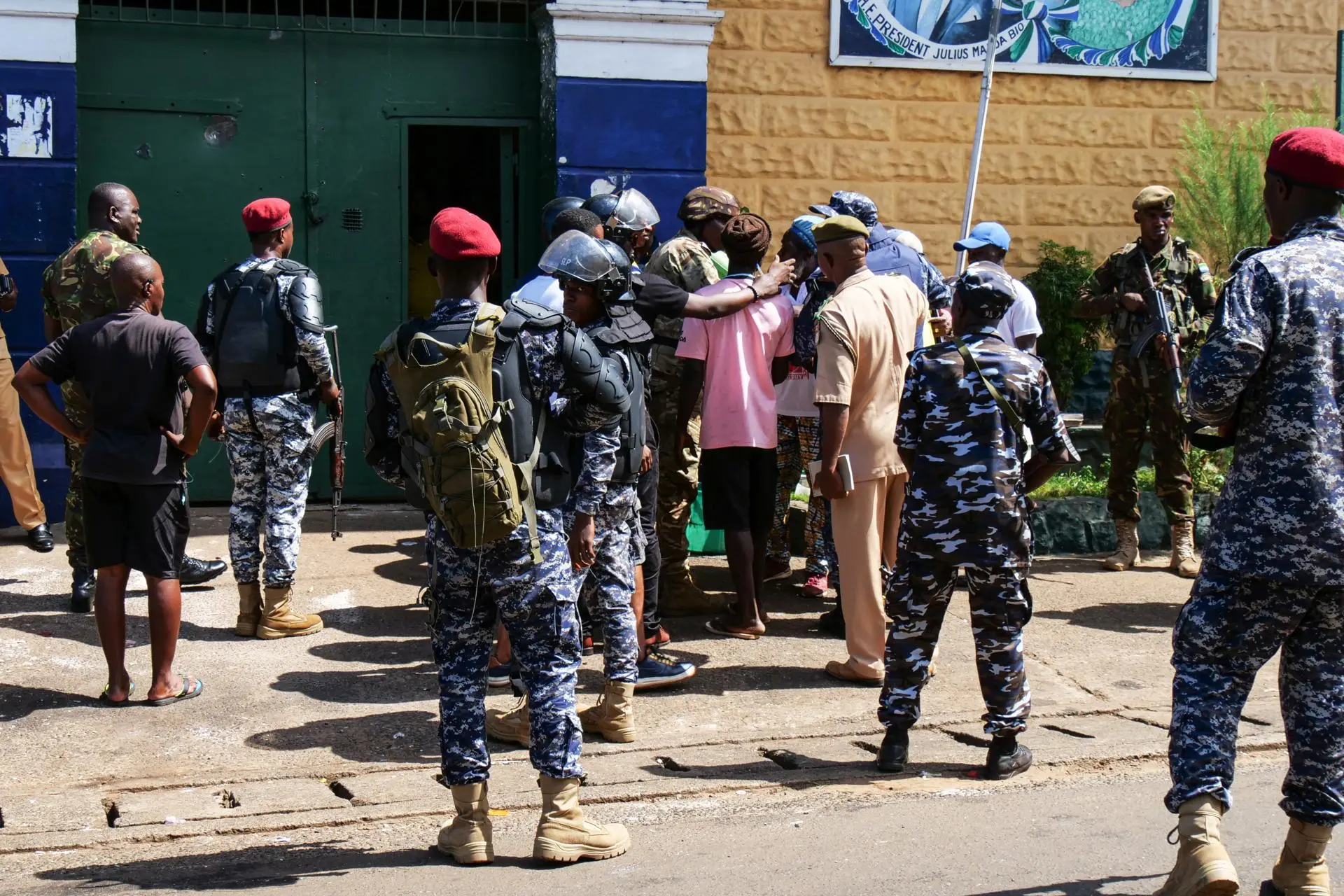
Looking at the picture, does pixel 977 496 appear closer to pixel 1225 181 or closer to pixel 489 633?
pixel 489 633

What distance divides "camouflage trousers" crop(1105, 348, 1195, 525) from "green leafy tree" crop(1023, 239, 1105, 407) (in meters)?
1.10

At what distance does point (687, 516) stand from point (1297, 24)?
19.9ft

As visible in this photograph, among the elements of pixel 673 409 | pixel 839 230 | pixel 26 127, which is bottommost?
pixel 673 409

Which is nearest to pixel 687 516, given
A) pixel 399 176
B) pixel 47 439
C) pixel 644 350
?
pixel 644 350

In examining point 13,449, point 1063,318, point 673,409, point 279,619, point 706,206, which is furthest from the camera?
point 1063,318

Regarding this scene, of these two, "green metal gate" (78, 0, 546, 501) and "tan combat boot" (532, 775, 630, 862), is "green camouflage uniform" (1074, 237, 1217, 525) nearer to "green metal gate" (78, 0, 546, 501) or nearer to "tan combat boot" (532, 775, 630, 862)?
"green metal gate" (78, 0, 546, 501)

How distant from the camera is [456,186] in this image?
9.89m

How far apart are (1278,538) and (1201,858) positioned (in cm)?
86

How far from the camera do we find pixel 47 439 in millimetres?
8812

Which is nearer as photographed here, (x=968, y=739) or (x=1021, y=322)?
(x=968, y=739)

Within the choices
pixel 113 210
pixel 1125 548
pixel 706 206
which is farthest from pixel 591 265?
pixel 1125 548

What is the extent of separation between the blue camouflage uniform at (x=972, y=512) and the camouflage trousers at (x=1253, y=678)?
1204 mm

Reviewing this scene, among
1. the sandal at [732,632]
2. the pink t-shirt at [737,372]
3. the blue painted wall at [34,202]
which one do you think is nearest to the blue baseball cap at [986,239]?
the pink t-shirt at [737,372]

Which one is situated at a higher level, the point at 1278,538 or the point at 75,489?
the point at 1278,538
